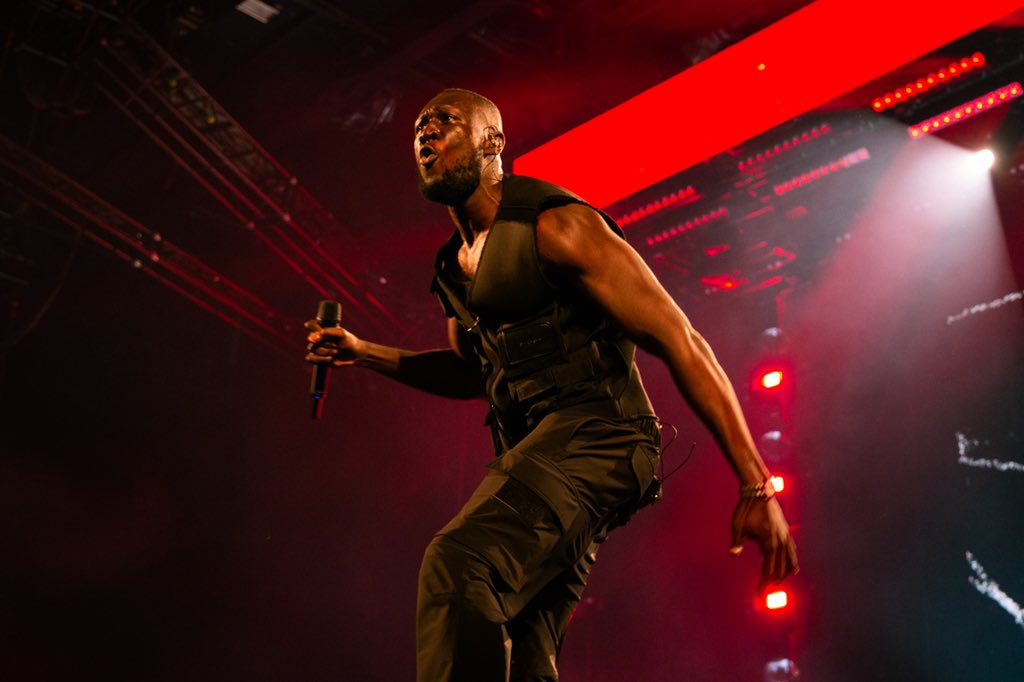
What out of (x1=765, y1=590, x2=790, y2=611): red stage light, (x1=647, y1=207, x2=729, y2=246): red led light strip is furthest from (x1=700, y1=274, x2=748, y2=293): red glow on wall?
(x1=765, y1=590, x2=790, y2=611): red stage light

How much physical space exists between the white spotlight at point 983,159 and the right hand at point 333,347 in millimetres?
5694

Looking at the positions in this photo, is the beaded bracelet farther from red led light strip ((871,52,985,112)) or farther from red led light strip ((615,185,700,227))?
red led light strip ((615,185,700,227))

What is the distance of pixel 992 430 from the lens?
6.45 m

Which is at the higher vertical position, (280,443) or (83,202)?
(83,202)

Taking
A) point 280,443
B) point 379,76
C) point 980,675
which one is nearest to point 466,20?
point 379,76

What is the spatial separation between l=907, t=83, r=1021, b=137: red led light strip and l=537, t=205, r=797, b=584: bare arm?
5.00m

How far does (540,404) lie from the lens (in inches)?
95.7

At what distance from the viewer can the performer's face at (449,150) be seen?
2.69 m

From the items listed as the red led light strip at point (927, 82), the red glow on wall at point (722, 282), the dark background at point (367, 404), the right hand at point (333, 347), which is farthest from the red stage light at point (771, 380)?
the right hand at point (333, 347)

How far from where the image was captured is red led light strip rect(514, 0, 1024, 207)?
5.40 metres

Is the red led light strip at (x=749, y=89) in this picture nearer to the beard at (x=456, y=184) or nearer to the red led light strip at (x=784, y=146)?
the red led light strip at (x=784, y=146)

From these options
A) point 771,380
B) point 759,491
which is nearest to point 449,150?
point 759,491

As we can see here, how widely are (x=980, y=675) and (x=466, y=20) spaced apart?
546 cm

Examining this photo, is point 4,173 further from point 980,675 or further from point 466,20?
point 980,675
